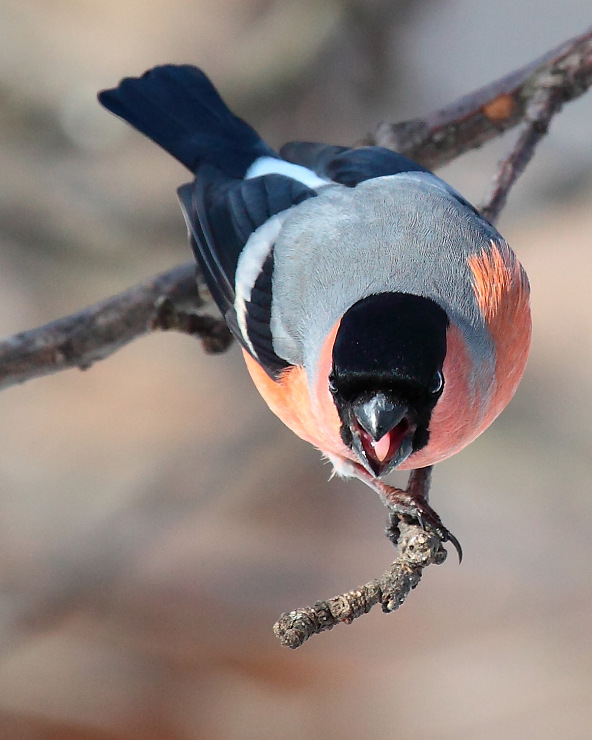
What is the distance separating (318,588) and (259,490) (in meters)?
0.37

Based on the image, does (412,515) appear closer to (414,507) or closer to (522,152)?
(414,507)

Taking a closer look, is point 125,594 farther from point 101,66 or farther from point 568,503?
point 101,66

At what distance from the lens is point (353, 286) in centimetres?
155

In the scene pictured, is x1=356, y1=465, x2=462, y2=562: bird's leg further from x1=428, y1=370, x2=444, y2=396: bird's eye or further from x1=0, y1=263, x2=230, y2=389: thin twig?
x1=0, y1=263, x2=230, y2=389: thin twig

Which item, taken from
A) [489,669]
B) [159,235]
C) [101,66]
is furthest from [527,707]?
[101,66]

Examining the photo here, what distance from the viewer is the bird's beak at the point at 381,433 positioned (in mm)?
1275

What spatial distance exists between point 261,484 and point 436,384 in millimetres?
1616

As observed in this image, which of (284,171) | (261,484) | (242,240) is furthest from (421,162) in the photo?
(261,484)

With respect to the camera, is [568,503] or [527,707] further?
[568,503]

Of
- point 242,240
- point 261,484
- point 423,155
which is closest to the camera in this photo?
point 242,240

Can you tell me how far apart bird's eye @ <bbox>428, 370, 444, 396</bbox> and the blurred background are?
1.41 m

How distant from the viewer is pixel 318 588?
2.73 meters

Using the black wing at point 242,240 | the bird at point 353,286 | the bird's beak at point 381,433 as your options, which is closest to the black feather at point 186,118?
the bird at point 353,286

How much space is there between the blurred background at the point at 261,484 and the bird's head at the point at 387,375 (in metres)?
1.40
